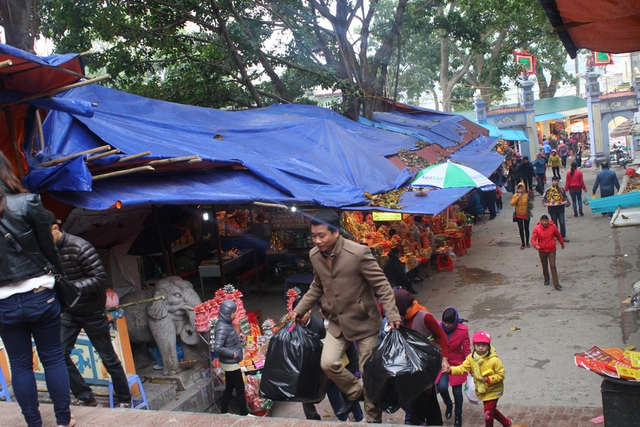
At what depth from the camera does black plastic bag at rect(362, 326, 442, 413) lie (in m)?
3.81

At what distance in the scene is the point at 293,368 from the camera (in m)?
4.23

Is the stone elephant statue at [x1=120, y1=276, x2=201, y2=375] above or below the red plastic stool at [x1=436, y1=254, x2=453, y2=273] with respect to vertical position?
above

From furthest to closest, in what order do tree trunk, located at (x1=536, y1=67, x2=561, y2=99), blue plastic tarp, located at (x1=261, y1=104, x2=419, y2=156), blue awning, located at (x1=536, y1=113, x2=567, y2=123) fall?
tree trunk, located at (x1=536, y1=67, x2=561, y2=99) < blue awning, located at (x1=536, y1=113, x2=567, y2=123) < blue plastic tarp, located at (x1=261, y1=104, x2=419, y2=156)

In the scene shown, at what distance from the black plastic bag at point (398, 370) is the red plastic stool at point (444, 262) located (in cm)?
793

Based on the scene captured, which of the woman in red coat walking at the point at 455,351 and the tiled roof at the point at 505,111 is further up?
the tiled roof at the point at 505,111

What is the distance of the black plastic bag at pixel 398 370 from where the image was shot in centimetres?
381

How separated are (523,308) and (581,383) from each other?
9.02 feet

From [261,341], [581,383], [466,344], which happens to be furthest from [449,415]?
[261,341]

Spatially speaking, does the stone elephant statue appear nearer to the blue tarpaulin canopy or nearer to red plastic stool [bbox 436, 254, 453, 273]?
red plastic stool [bbox 436, 254, 453, 273]

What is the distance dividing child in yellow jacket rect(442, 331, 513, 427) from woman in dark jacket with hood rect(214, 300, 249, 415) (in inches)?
82.1

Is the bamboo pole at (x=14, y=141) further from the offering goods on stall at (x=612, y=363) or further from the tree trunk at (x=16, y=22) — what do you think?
the offering goods on stall at (x=612, y=363)

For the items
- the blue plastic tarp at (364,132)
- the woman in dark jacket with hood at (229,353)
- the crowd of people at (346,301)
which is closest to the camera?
the crowd of people at (346,301)

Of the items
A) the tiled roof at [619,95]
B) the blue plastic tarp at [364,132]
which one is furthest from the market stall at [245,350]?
the tiled roof at [619,95]

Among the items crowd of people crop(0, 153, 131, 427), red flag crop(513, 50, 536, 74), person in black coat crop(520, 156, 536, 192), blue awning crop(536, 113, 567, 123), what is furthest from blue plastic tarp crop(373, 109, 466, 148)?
blue awning crop(536, 113, 567, 123)
